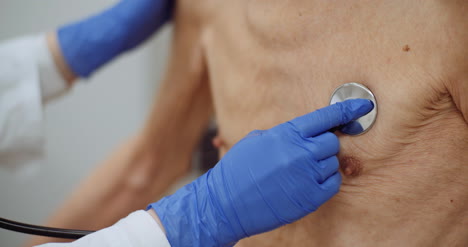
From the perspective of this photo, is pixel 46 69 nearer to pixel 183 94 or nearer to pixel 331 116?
pixel 183 94

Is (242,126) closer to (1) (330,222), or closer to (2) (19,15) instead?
(1) (330,222)

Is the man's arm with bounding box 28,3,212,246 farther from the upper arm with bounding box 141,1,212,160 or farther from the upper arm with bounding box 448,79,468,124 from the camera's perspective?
the upper arm with bounding box 448,79,468,124

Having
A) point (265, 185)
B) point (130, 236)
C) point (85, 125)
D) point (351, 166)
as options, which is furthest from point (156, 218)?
point (85, 125)

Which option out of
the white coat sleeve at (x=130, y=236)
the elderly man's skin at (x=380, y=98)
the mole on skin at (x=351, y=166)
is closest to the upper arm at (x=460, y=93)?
the elderly man's skin at (x=380, y=98)

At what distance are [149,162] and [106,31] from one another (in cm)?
37

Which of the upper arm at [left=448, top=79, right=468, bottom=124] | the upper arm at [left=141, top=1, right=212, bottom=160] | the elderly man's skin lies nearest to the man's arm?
the upper arm at [left=141, top=1, right=212, bottom=160]

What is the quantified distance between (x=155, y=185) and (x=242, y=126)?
550 millimetres

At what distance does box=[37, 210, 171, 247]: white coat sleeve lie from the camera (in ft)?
1.85

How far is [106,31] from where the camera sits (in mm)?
970

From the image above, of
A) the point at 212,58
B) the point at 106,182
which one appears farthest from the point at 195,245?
the point at 106,182

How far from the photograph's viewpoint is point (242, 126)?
2.39 feet

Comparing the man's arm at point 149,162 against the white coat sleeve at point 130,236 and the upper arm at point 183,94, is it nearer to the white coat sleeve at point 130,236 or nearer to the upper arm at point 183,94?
the upper arm at point 183,94

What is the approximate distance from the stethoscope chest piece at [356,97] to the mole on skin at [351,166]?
37mm

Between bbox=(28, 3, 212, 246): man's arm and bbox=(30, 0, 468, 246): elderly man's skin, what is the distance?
359 millimetres
